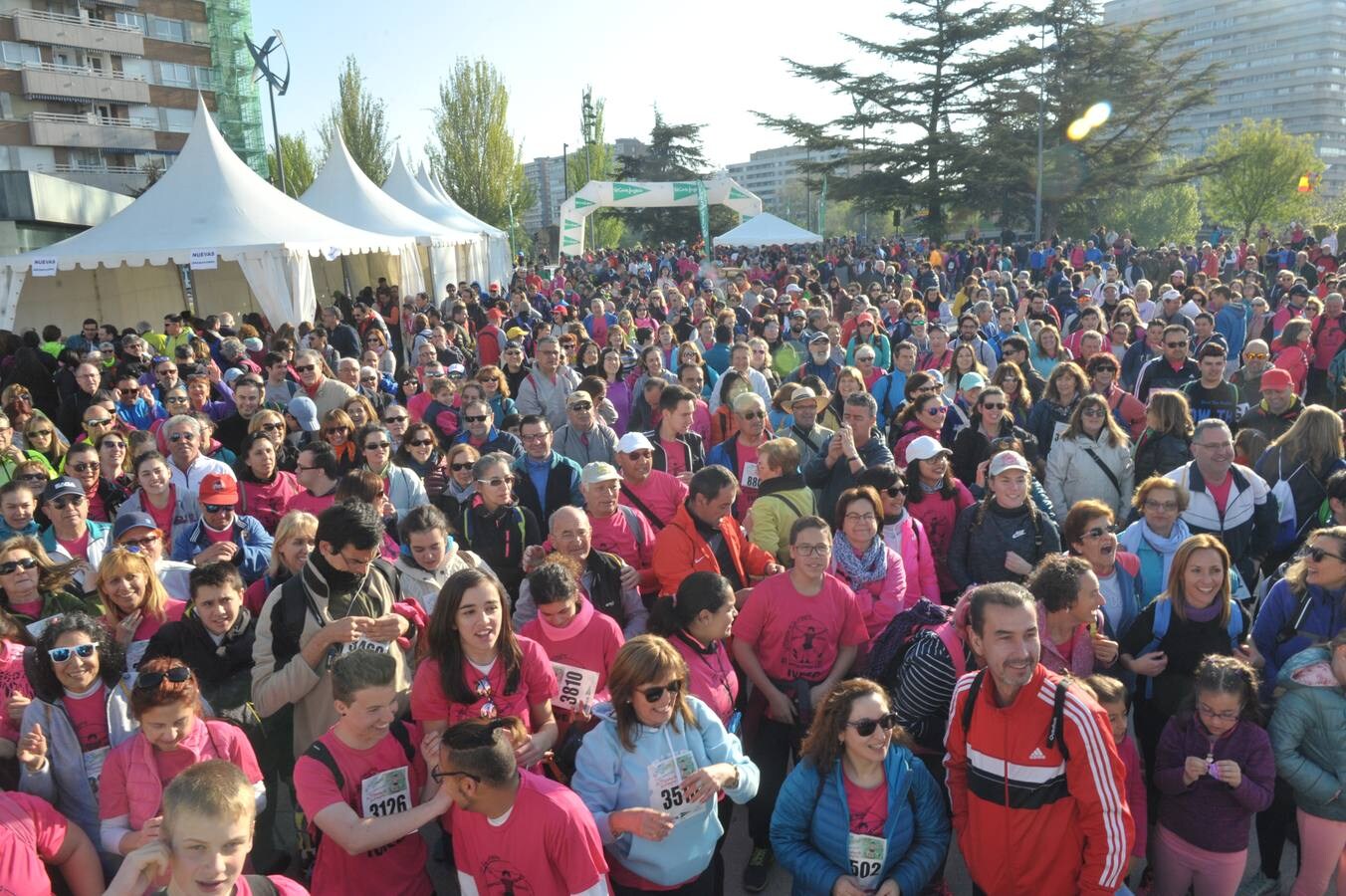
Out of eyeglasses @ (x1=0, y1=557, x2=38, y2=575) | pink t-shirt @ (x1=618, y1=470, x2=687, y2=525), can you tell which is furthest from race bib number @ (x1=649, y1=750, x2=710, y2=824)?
eyeglasses @ (x1=0, y1=557, x2=38, y2=575)

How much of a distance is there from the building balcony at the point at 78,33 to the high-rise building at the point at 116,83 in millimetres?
53

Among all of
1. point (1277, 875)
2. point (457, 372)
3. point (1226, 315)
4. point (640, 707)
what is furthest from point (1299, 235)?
point (640, 707)

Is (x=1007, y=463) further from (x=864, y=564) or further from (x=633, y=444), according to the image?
(x=633, y=444)

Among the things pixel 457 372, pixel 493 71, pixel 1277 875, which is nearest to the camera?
pixel 1277 875

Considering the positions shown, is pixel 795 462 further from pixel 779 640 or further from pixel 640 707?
pixel 640 707

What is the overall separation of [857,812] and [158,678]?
2266 mm

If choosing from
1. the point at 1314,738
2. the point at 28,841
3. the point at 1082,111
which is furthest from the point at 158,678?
the point at 1082,111

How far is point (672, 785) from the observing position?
9.39 ft

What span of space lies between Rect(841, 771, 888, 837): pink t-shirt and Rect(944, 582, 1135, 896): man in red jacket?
29 cm

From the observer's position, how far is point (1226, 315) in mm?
10562

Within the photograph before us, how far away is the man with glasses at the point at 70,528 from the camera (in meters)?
4.53

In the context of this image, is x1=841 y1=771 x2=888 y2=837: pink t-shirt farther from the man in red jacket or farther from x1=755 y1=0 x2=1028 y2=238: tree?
x1=755 y1=0 x2=1028 y2=238: tree

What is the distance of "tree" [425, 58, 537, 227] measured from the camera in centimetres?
4741

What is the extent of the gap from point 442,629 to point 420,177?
95.6 feet
